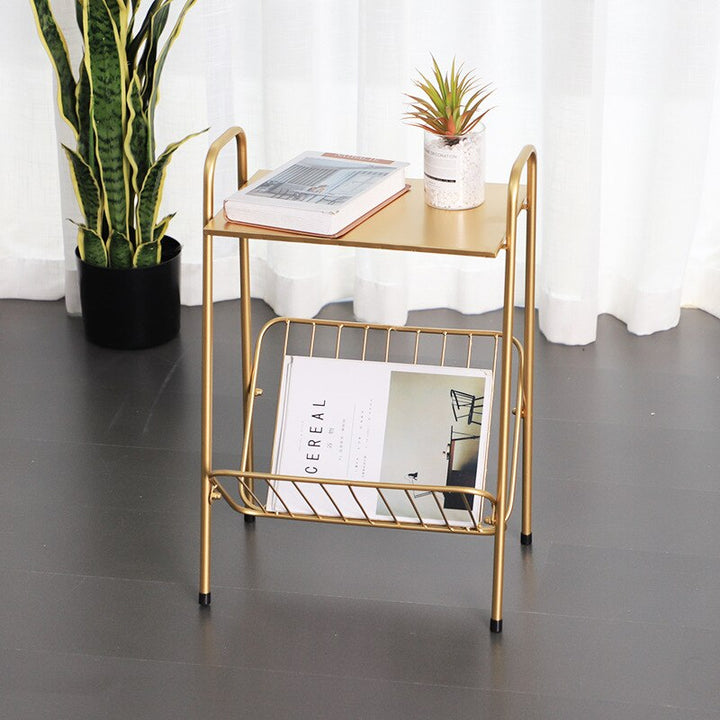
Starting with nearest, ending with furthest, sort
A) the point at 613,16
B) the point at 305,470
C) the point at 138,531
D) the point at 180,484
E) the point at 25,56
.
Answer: the point at 305,470 < the point at 138,531 < the point at 180,484 < the point at 613,16 < the point at 25,56

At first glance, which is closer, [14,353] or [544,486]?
[544,486]

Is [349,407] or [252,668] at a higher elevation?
[349,407]

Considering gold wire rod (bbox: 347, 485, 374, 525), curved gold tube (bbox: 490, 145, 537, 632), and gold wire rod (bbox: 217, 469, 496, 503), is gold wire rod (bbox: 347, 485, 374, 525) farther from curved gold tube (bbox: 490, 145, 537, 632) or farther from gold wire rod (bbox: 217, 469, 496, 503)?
curved gold tube (bbox: 490, 145, 537, 632)

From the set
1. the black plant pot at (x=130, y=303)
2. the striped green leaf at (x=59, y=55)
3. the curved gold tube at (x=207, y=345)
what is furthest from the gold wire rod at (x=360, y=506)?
the striped green leaf at (x=59, y=55)

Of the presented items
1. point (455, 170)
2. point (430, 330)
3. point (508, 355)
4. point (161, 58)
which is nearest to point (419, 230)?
point (455, 170)

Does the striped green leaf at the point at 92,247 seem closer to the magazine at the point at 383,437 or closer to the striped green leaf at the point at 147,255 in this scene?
the striped green leaf at the point at 147,255

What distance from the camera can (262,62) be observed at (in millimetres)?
2889

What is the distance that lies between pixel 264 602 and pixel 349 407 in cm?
35

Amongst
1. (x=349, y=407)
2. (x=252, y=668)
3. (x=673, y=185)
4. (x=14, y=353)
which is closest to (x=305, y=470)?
(x=349, y=407)

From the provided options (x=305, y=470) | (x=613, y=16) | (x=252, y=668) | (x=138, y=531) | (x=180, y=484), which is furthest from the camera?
(x=613, y=16)

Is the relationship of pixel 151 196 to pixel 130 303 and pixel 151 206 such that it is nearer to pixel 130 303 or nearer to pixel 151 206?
pixel 151 206

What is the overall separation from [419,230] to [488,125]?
1277 millimetres

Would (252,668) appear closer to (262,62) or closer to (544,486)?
(544,486)

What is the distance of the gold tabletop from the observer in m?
1.66
